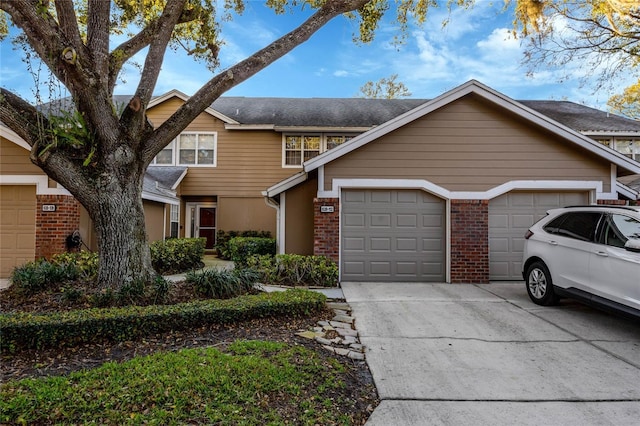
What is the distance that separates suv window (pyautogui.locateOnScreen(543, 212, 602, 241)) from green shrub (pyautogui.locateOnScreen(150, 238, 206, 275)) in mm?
8549

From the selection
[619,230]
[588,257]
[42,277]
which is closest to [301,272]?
[42,277]

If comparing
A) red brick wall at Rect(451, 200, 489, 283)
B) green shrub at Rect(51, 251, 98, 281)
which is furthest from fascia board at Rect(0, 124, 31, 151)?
red brick wall at Rect(451, 200, 489, 283)

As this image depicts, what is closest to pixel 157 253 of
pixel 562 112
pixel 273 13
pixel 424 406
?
pixel 273 13

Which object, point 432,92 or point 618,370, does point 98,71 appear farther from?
point 432,92

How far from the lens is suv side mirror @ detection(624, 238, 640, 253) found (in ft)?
14.0

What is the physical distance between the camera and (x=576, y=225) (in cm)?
546

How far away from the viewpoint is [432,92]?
16766 mm

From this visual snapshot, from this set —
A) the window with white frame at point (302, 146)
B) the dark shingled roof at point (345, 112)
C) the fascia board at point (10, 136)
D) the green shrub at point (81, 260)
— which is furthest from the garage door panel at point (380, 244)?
the fascia board at point (10, 136)

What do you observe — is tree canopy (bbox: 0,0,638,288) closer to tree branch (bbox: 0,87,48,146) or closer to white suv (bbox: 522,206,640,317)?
tree branch (bbox: 0,87,48,146)

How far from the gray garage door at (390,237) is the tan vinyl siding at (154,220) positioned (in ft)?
20.8

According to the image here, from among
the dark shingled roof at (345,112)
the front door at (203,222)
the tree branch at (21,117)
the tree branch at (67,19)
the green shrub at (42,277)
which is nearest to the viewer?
the tree branch at (21,117)

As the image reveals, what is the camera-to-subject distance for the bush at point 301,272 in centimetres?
759

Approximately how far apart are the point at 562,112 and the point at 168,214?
54.7 ft

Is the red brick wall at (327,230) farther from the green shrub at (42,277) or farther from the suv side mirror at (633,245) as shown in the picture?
the suv side mirror at (633,245)
